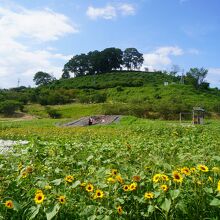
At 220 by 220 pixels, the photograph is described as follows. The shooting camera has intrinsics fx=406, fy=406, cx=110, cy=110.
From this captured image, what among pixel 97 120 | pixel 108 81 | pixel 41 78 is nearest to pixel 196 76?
pixel 108 81

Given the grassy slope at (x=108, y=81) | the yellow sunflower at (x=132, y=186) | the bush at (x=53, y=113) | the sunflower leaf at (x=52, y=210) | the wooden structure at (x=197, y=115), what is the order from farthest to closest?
the grassy slope at (x=108, y=81)
the bush at (x=53, y=113)
the wooden structure at (x=197, y=115)
the yellow sunflower at (x=132, y=186)
the sunflower leaf at (x=52, y=210)

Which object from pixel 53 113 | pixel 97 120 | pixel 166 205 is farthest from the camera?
pixel 53 113

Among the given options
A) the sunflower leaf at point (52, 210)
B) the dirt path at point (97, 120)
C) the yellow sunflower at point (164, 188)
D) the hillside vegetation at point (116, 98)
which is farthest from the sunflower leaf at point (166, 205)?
the hillside vegetation at point (116, 98)

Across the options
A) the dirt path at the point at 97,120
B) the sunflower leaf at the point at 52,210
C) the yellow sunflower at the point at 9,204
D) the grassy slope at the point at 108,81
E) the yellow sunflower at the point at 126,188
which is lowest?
the dirt path at the point at 97,120

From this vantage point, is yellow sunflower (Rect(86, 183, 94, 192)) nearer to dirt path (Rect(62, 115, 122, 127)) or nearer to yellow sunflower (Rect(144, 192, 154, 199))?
yellow sunflower (Rect(144, 192, 154, 199))

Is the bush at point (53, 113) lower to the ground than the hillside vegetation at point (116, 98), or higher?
lower

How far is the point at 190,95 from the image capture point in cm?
6041

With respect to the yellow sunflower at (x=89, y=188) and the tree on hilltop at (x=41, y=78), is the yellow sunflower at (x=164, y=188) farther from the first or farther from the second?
the tree on hilltop at (x=41, y=78)

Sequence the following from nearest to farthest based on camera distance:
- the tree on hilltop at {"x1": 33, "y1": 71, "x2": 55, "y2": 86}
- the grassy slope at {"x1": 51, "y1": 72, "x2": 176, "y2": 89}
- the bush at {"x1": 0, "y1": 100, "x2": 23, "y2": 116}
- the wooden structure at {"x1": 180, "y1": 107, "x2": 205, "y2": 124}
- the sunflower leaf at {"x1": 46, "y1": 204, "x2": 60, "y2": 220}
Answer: the sunflower leaf at {"x1": 46, "y1": 204, "x2": 60, "y2": 220} < the wooden structure at {"x1": 180, "y1": 107, "x2": 205, "y2": 124} < the bush at {"x1": 0, "y1": 100, "x2": 23, "y2": 116} < the grassy slope at {"x1": 51, "y1": 72, "x2": 176, "y2": 89} < the tree on hilltop at {"x1": 33, "y1": 71, "x2": 55, "y2": 86}

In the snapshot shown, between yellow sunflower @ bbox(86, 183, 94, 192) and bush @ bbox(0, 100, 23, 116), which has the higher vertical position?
yellow sunflower @ bbox(86, 183, 94, 192)

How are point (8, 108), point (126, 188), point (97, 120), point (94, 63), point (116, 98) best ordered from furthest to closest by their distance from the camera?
point (94, 63)
point (116, 98)
point (8, 108)
point (97, 120)
point (126, 188)

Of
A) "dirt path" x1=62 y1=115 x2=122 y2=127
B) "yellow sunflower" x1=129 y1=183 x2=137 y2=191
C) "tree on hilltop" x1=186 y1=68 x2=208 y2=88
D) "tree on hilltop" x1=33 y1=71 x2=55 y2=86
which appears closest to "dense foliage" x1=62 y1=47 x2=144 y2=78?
"tree on hilltop" x1=33 y1=71 x2=55 y2=86

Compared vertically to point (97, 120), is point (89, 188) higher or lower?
higher

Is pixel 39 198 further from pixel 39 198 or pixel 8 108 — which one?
pixel 8 108
